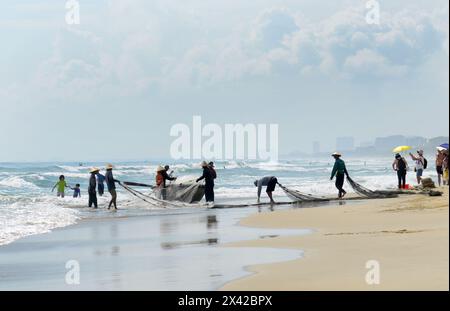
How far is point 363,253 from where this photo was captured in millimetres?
10008

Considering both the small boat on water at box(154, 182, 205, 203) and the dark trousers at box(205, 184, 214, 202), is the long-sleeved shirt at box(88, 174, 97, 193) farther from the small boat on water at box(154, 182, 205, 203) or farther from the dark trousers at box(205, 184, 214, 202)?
the dark trousers at box(205, 184, 214, 202)

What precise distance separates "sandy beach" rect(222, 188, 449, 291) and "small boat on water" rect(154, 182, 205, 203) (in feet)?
28.6

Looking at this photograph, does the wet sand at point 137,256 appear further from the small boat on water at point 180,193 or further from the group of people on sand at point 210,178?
the small boat on water at point 180,193

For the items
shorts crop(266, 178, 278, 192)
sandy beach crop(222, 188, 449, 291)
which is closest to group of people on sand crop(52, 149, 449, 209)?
shorts crop(266, 178, 278, 192)

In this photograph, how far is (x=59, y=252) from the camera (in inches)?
509

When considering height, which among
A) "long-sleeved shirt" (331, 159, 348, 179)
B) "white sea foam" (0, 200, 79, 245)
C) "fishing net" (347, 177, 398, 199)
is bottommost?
"white sea foam" (0, 200, 79, 245)

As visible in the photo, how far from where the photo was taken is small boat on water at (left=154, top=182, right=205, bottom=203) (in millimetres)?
25656

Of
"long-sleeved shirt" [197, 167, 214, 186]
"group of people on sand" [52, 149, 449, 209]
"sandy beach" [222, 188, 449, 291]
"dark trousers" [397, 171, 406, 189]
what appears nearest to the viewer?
"sandy beach" [222, 188, 449, 291]

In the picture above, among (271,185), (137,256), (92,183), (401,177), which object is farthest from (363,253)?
(401,177)

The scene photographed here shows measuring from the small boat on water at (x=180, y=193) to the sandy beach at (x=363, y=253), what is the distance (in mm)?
8705

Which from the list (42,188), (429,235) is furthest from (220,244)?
(42,188)

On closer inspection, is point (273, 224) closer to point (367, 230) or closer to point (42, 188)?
point (367, 230)

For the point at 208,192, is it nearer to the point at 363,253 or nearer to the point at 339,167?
the point at 339,167

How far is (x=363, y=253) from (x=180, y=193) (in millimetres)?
16252
